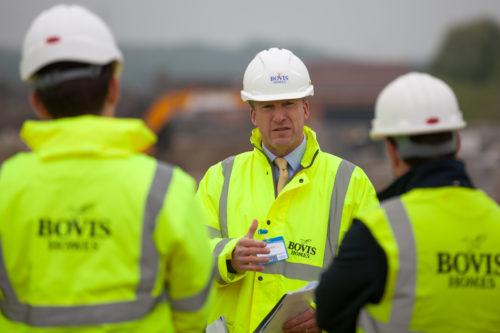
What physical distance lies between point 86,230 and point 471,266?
140 cm

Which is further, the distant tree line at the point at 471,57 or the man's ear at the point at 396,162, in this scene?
the distant tree line at the point at 471,57

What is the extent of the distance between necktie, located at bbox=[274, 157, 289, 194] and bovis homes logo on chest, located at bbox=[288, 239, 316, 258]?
0.35m

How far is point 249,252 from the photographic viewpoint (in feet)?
9.37

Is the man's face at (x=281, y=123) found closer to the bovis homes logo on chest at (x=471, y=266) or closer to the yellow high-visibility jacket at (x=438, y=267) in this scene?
the yellow high-visibility jacket at (x=438, y=267)

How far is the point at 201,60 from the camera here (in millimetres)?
69625

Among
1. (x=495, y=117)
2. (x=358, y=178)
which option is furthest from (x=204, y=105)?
(x=495, y=117)

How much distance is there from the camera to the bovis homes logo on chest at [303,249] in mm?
2990

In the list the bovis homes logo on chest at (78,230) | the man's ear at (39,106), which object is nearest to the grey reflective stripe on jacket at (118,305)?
the bovis homes logo on chest at (78,230)

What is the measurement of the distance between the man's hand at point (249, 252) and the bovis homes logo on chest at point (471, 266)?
1054 mm

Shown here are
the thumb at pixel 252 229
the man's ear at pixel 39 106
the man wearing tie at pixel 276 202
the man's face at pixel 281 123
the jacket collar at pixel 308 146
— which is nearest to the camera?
the man's ear at pixel 39 106

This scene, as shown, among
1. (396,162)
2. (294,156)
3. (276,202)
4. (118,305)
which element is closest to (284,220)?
(276,202)

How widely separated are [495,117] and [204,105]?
61.2 ft

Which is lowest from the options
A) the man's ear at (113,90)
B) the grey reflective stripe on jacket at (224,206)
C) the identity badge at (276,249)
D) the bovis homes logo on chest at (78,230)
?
the identity badge at (276,249)

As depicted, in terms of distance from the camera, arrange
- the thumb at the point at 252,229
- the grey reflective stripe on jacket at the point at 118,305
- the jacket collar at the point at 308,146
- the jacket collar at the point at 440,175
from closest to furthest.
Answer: the grey reflective stripe on jacket at the point at 118,305, the jacket collar at the point at 440,175, the thumb at the point at 252,229, the jacket collar at the point at 308,146
